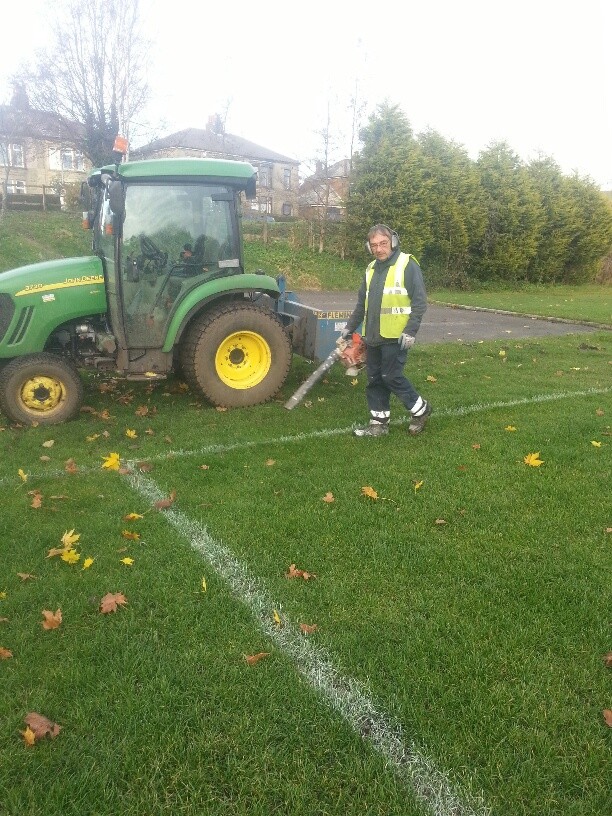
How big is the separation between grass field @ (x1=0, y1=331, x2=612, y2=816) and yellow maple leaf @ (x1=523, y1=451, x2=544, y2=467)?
0.03 meters

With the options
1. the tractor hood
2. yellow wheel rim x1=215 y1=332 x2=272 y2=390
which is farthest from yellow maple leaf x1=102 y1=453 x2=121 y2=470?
yellow wheel rim x1=215 y1=332 x2=272 y2=390

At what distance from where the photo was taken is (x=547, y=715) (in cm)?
250

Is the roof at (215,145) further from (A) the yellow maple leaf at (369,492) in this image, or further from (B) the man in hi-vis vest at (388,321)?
(A) the yellow maple leaf at (369,492)

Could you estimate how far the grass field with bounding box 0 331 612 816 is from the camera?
2254 mm

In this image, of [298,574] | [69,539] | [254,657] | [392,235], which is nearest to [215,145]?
[392,235]

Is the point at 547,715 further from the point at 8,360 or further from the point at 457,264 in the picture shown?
the point at 457,264

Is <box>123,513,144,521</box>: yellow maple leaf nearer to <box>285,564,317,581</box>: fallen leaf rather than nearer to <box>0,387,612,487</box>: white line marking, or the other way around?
<box>0,387,612,487</box>: white line marking

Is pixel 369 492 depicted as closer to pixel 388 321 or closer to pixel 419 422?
pixel 419 422

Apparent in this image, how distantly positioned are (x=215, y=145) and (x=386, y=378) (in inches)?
1574

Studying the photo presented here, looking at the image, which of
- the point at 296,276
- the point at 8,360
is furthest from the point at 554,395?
the point at 296,276

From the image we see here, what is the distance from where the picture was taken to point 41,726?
245cm

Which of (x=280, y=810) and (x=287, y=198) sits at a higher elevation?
(x=287, y=198)

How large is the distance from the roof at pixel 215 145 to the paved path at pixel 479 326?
67.8 feet

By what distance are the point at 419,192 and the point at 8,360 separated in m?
19.6
